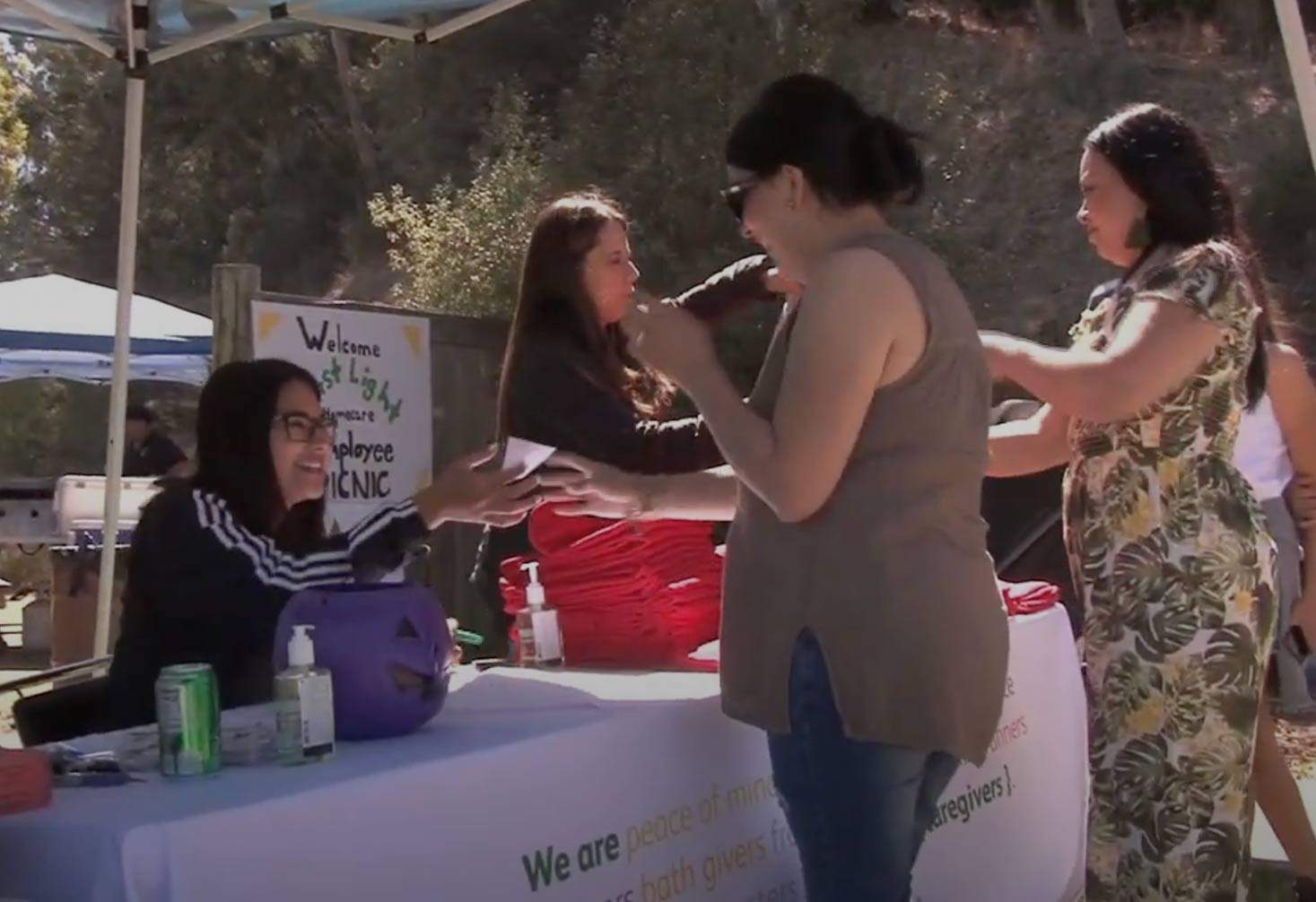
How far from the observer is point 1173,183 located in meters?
2.46

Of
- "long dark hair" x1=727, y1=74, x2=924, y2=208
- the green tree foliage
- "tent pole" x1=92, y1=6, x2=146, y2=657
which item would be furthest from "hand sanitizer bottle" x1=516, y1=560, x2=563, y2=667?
the green tree foliage

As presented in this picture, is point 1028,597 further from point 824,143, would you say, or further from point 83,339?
point 83,339

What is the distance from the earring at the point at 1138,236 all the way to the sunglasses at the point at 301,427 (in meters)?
1.42

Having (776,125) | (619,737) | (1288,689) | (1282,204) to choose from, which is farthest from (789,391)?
(1282,204)

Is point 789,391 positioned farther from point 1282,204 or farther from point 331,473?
point 1282,204

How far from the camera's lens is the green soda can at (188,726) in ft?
5.89

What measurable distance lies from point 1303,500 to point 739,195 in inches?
66.8

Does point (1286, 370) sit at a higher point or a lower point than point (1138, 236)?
lower

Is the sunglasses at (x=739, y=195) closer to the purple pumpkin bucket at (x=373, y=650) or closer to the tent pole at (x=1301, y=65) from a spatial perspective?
the purple pumpkin bucket at (x=373, y=650)

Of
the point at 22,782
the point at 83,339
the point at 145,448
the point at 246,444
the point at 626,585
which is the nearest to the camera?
the point at 22,782

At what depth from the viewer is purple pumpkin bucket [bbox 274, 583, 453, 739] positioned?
6.52 ft

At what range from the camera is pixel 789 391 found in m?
1.78

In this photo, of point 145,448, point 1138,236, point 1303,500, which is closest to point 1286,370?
point 1303,500

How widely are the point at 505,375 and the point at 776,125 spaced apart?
3.67 feet
